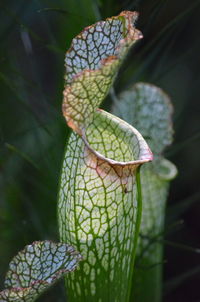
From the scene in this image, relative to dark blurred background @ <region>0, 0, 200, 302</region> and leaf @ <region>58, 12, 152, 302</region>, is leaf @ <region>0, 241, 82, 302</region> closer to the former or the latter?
leaf @ <region>58, 12, 152, 302</region>

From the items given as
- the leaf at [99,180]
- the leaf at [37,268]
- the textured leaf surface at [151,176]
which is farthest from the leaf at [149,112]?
the leaf at [37,268]

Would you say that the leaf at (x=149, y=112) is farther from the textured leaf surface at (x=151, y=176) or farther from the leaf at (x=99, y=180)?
the leaf at (x=99, y=180)

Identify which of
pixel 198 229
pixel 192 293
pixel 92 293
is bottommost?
pixel 192 293

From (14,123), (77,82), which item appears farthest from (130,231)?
(14,123)

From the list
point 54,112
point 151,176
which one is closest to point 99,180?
point 151,176

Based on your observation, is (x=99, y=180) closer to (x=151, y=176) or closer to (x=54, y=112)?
(x=151, y=176)

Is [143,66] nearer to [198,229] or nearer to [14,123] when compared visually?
[14,123]
